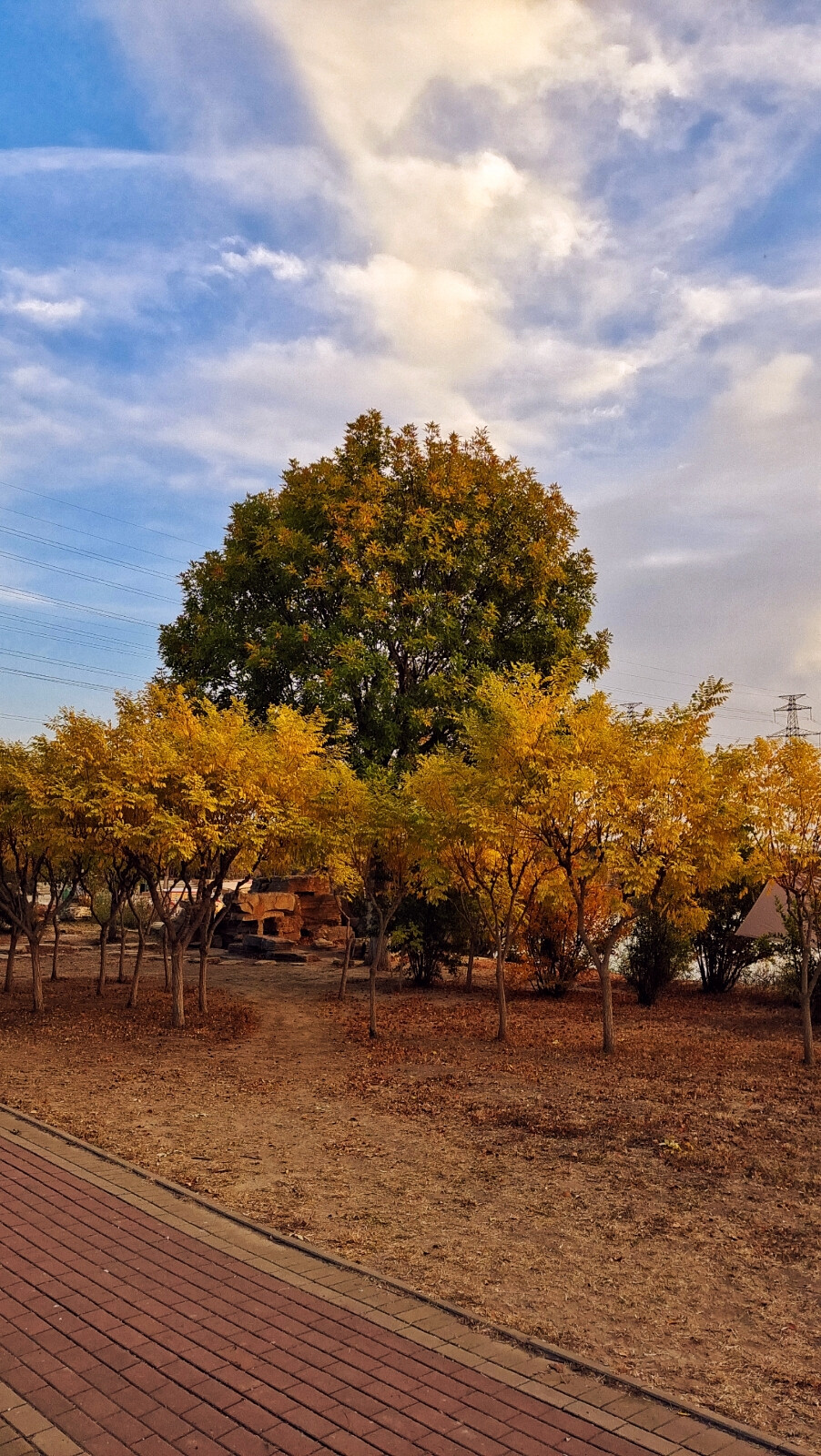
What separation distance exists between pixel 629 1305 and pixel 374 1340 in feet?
5.79

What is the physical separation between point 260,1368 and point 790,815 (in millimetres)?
11376

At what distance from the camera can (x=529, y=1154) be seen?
987 centimetres

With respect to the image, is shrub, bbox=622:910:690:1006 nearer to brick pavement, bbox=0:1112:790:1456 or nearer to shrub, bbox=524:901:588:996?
shrub, bbox=524:901:588:996

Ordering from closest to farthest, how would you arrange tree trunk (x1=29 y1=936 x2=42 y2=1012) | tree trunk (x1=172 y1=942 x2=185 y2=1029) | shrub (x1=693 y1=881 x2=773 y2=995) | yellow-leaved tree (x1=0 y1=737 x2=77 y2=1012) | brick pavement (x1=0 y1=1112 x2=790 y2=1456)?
1. brick pavement (x1=0 y1=1112 x2=790 y2=1456)
2. yellow-leaved tree (x1=0 y1=737 x2=77 y2=1012)
3. tree trunk (x1=172 y1=942 x2=185 y2=1029)
4. tree trunk (x1=29 y1=936 x2=42 y2=1012)
5. shrub (x1=693 y1=881 x2=773 y2=995)

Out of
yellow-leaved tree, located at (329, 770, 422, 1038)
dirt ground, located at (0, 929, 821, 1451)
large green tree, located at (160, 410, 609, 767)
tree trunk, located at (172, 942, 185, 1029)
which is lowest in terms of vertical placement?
dirt ground, located at (0, 929, 821, 1451)

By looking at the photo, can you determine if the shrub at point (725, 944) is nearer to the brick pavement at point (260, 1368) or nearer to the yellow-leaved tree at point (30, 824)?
the yellow-leaved tree at point (30, 824)

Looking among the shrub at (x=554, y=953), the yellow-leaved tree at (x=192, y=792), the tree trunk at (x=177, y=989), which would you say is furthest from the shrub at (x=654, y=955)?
the tree trunk at (x=177, y=989)

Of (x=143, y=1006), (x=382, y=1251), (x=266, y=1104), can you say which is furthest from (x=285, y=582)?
(x=382, y=1251)

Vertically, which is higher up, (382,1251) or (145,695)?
(145,695)

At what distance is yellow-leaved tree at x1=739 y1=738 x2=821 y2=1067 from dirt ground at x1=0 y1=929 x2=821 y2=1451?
100 inches

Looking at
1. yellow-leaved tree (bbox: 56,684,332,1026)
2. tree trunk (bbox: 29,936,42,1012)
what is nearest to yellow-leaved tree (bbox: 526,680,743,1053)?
yellow-leaved tree (bbox: 56,684,332,1026)

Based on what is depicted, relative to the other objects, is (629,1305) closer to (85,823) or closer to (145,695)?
(85,823)

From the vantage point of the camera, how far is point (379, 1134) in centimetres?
1052

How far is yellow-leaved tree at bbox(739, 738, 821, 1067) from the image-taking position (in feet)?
47.3
